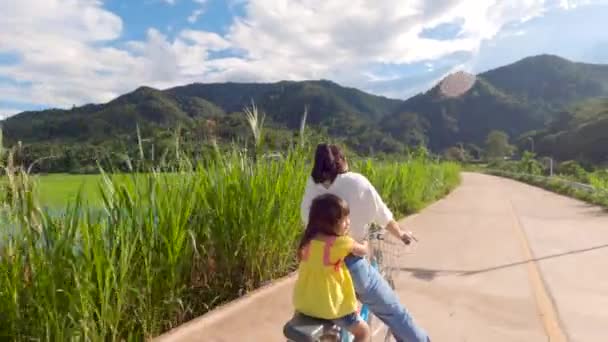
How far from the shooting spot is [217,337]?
430cm

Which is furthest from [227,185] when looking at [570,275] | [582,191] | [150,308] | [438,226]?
[582,191]

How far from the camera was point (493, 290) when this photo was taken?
608 cm

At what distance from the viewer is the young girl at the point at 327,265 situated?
2904 mm

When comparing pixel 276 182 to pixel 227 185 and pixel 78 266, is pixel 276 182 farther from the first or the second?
pixel 78 266

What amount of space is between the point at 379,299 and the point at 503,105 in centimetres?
13085

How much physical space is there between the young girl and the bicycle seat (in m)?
0.06

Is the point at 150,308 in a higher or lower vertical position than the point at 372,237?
lower

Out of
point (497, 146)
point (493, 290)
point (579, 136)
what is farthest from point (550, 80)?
point (493, 290)

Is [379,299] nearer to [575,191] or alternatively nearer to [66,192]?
[66,192]

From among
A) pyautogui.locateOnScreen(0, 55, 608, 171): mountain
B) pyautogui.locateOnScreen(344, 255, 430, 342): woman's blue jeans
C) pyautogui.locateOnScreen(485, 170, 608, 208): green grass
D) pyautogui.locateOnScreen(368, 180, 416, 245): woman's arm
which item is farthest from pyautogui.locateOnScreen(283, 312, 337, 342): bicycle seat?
pyautogui.locateOnScreen(0, 55, 608, 171): mountain

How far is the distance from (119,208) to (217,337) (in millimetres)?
1409

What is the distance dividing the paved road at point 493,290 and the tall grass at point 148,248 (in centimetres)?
40

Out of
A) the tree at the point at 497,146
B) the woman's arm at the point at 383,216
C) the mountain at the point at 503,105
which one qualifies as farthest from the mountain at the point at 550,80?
the woman's arm at the point at 383,216

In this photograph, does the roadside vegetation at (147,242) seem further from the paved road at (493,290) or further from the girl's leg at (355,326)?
the girl's leg at (355,326)
